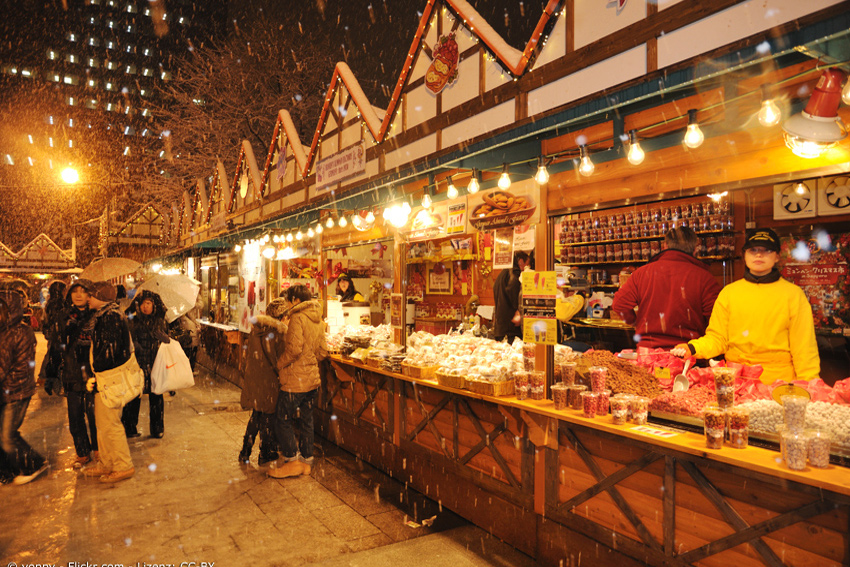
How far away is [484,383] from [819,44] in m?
3.34

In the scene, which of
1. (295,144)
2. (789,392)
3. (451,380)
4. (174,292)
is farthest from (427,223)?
(174,292)

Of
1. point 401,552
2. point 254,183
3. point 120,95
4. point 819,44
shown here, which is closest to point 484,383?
point 401,552

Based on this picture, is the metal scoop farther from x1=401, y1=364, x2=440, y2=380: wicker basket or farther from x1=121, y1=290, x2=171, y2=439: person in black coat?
x1=121, y1=290, x2=171, y2=439: person in black coat

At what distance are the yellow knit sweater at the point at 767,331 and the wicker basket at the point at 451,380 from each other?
207 centimetres

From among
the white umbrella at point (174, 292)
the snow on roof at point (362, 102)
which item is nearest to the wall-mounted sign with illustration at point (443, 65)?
the snow on roof at point (362, 102)

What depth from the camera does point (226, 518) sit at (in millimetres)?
5105

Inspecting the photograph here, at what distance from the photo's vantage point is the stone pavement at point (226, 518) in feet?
14.4

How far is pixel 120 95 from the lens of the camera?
345ft

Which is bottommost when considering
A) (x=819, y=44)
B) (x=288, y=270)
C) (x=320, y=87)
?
(x=288, y=270)

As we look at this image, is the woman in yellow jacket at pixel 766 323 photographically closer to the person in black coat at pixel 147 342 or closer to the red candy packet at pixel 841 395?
the red candy packet at pixel 841 395

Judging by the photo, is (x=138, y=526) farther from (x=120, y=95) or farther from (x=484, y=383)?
(x=120, y=95)

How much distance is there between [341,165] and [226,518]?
5.24m

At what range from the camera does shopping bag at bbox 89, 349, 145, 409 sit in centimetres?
579

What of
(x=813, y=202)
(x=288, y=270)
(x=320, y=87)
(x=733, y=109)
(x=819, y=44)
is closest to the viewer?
(x=819, y=44)
